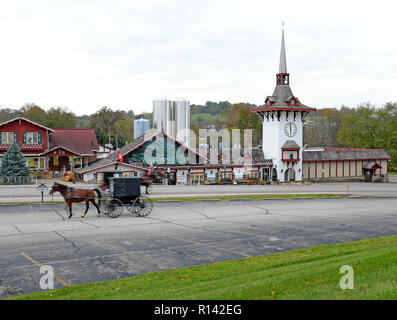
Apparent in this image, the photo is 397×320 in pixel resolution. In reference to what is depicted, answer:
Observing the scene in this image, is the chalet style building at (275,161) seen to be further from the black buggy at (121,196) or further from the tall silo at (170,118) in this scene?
the tall silo at (170,118)

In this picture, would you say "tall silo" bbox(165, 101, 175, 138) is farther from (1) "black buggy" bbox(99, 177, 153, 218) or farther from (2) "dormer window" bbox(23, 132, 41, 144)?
(1) "black buggy" bbox(99, 177, 153, 218)

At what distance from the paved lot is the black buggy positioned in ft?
2.31

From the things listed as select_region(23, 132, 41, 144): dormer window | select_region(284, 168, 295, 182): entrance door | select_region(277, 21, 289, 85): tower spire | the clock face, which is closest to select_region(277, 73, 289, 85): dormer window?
select_region(277, 21, 289, 85): tower spire

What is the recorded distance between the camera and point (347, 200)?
36.5 meters

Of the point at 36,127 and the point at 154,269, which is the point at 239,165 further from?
the point at 154,269

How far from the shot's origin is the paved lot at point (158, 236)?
45.3 feet

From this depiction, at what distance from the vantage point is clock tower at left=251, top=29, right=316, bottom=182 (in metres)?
63.1

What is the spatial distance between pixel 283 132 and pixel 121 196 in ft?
143

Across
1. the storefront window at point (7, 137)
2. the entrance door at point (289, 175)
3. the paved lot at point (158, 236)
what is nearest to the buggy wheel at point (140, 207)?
the paved lot at point (158, 236)

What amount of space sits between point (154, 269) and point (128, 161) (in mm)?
38882

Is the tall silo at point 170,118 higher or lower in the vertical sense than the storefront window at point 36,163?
higher

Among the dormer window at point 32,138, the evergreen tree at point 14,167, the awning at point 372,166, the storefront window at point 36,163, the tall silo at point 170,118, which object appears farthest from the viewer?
the tall silo at point 170,118

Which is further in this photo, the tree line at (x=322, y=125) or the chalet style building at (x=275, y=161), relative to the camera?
the tree line at (x=322, y=125)
